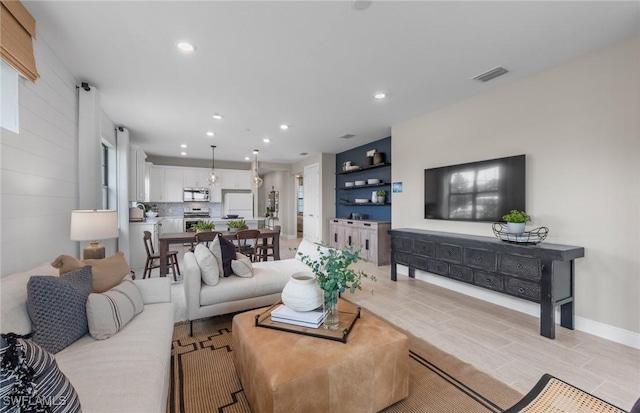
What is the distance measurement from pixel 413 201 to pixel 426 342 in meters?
2.73

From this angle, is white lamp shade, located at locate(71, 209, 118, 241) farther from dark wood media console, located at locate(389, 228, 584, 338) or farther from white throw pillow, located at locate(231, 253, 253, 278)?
dark wood media console, located at locate(389, 228, 584, 338)

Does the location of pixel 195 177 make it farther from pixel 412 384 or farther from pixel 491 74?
pixel 412 384

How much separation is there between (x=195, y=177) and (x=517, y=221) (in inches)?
328

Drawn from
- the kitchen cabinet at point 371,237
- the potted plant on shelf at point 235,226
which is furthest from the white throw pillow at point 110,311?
the kitchen cabinet at point 371,237

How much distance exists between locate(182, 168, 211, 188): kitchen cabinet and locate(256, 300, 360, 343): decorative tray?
7.49 meters

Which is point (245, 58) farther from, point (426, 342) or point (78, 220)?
point (426, 342)

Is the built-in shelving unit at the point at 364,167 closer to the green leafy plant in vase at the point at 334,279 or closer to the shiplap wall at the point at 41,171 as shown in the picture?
the green leafy plant in vase at the point at 334,279

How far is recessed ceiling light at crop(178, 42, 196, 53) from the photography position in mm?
2527

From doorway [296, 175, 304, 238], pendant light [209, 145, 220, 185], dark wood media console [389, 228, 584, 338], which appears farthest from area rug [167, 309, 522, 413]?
doorway [296, 175, 304, 238]

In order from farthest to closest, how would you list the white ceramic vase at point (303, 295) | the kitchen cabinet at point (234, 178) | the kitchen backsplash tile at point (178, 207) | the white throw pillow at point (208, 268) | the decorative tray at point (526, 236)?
the kitchen cabinet at point (234, 178)
the kitchen backsplash tile at point (178, 207)
the decorative tray at point (526, 236)
the white throw pillow at point (208, 268)
the white ceramic vase at point (303, 295)

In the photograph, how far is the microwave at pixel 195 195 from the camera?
8.45 metres

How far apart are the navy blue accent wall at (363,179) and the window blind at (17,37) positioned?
206 inches

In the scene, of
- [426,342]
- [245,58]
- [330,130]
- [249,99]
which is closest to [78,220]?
[245,58]

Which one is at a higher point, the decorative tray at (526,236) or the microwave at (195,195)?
the microwave at (195,195)
